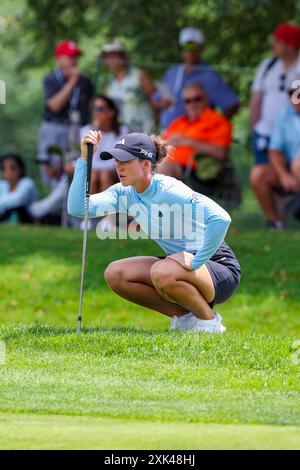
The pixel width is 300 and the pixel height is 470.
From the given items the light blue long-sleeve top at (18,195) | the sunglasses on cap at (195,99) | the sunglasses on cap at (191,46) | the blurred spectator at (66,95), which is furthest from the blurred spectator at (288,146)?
the light blue long-sleeve top at (18,195)

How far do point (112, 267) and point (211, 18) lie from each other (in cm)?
1318

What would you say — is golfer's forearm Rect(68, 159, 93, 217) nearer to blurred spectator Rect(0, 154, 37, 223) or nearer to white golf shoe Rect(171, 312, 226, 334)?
white golf shoe Rect(171, 312, 226, 334)

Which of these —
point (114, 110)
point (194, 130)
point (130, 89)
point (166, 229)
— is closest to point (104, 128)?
point (114, 110)

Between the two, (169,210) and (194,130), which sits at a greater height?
(194,130)

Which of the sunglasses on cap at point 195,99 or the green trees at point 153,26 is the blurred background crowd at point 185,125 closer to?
the sunglasses on cap at point 195,99

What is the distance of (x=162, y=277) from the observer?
9.26 meters

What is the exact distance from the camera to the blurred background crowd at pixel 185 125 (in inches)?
641

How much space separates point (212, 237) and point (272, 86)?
7.89m

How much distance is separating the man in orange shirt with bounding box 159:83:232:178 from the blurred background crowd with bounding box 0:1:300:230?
0.04 feet

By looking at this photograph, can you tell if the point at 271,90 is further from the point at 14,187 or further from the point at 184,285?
the point at 184,285

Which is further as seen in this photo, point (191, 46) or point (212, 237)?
point (191, 46)

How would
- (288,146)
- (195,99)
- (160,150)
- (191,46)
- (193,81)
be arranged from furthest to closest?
(191,46), (193,81), (195,99), (288,146), (160,150)

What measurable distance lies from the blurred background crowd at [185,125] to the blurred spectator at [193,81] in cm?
1
